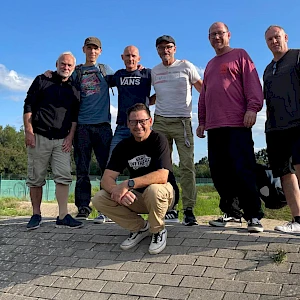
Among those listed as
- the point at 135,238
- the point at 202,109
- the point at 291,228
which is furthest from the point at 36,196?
the point at 291,228

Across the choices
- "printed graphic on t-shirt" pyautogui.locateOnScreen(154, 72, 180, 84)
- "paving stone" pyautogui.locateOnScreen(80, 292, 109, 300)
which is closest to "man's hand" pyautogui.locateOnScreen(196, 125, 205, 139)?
"printed graphic on t-shirt" pyautogui.locateOnScreen(154, 72, 180, 84)

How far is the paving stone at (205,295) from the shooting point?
11.4 ft

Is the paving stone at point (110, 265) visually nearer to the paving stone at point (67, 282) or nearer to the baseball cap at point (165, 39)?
the paving stone at point (67, 282)

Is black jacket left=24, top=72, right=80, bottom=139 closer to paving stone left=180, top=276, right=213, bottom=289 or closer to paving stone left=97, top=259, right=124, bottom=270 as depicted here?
paving stone left=97, top=259, right=124, bottom=270

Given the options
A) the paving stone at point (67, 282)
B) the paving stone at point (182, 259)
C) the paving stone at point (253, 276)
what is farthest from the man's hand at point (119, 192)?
the paving stone at point (253, 276)

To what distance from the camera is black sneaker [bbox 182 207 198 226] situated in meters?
5.25

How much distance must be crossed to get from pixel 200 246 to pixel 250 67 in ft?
7.22

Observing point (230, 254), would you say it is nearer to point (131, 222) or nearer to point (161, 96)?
point (131, 222)

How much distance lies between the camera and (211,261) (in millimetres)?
3990

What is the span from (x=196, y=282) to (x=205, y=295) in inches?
8.3

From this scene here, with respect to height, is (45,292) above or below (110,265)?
below

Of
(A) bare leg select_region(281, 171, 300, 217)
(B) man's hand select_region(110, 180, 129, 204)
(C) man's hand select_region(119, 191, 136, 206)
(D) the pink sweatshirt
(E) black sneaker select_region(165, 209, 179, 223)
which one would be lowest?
(E) black sneaker select_region(165, 209, 179, 223)

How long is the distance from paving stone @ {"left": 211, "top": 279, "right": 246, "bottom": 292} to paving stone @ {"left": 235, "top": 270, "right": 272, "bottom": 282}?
0.26 feet

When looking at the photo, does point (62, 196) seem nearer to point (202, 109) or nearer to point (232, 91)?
point (202, 109)
